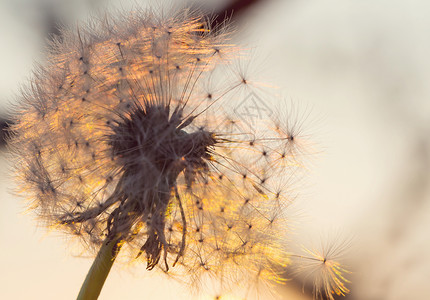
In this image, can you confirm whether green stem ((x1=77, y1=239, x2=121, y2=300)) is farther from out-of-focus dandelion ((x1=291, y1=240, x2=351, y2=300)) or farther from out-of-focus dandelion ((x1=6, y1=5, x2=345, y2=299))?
out-of-focus dandelion ((x1=291, y1=240, x2=351, y2=300))

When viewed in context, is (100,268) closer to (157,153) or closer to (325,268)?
(157,153)

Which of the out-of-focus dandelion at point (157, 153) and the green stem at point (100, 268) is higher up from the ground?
the out-of-focus dandelion at point (157, 153)

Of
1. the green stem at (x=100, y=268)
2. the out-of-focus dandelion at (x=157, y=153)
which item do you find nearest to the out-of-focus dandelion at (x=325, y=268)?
the out-of-focus dandelion at (x=157, y=153)

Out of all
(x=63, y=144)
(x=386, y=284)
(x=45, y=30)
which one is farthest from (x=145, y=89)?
(x=386, y=284)

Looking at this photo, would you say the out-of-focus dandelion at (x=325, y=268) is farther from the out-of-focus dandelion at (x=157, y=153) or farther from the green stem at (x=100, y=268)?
the green stem at (x=100, y=268)

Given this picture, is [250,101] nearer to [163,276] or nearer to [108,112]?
[108,112]

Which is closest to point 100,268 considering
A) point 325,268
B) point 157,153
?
point 157,153

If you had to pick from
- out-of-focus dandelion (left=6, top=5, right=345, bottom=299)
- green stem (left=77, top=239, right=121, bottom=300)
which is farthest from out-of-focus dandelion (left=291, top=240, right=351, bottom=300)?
green stem (left=77, top=239, right=121, bottom=300)

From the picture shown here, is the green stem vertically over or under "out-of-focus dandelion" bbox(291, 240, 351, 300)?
under
